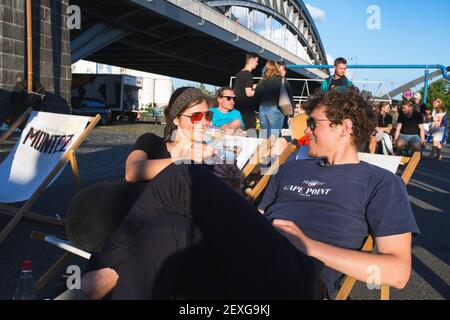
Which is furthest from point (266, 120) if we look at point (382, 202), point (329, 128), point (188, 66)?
point (188, 66)

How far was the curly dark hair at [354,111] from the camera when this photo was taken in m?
2.29

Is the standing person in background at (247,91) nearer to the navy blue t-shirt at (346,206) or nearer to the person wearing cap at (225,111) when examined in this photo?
the person wearing cap at (225,111)

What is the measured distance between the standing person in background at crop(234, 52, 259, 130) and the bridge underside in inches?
442

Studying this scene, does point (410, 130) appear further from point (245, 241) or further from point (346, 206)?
point (245, 241)

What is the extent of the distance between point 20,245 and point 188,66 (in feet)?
105

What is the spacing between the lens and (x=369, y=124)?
233 centimetres

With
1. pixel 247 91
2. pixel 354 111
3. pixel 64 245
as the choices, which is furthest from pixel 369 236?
pixel 247 91

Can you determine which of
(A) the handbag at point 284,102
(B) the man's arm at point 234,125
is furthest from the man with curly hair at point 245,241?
(A) the handbag at point 284,102

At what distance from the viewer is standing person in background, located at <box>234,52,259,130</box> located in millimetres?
5941

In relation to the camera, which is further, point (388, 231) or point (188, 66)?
point (188, 66)

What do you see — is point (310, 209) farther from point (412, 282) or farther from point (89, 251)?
point (412, 282)

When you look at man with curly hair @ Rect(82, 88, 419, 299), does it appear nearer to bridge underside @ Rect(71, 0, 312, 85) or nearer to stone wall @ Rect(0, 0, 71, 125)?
stone wall @ Rect(0, 0, 71, 125)
